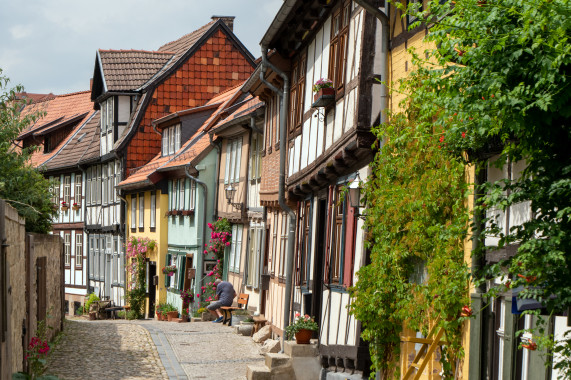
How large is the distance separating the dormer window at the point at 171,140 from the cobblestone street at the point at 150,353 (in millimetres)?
10655

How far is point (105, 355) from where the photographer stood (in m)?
17.2

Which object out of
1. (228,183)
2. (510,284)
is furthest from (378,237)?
(228,183)

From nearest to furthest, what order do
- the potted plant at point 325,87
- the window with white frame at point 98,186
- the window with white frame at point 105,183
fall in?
1. the potted plant at point 325,87
2. the window with white frame at point 105,183
3. the window with white frame at point 98,186

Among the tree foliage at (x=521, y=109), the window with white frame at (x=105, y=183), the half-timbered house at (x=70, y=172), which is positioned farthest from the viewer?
the half-timbered house at (x=70, y=172)

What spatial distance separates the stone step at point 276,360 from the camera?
1464cm

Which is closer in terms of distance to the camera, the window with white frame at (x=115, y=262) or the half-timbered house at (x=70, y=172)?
the window with white frame at (x=115, y=262)

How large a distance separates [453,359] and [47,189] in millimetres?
11963

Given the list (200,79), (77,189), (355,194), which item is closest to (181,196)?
(200,79)

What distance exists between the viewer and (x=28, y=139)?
160 ft

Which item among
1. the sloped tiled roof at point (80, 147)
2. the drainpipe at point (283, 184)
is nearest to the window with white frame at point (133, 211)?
the sloped tiled roof at point (80, 147)

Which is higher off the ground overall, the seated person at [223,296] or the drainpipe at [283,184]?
the drainpipe at [283,184]

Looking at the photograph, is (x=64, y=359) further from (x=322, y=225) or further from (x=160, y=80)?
(x=160, y=80)

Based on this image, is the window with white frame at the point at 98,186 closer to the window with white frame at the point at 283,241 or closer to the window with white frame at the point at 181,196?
the window with white frame at the point at 181,196

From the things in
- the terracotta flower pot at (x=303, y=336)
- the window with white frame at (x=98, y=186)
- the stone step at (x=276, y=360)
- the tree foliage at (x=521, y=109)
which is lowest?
the stone step at (x=276, y=360)
